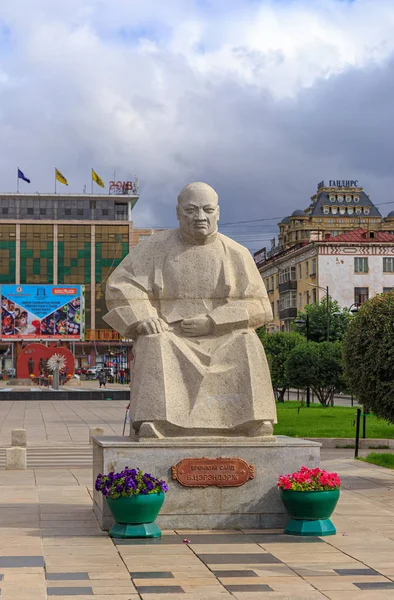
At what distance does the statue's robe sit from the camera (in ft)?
37.0

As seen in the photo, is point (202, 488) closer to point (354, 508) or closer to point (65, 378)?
point (354, 508)

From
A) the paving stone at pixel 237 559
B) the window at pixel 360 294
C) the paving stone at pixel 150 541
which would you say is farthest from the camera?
the window at pixel 360 294

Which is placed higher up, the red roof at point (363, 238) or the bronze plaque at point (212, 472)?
the red roof at point (363, 238)

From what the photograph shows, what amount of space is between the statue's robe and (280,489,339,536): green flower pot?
3.63 feet

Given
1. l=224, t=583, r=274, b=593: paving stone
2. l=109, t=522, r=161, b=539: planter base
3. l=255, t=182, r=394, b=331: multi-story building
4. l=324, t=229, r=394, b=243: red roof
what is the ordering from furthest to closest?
l=324, t=229, r=394, b=243: red roof
l=255, t=182, r=394, b=331: multi-story building
l=109, t=522, r=161, b=539: planter base
l=224, t=583, r=274, b=593: paving stone

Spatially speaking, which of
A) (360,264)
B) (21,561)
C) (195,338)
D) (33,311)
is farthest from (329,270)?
(21,561)

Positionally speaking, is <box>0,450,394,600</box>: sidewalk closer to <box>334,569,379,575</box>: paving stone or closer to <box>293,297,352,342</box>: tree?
<box>334,569,379,575</box>: paving stone

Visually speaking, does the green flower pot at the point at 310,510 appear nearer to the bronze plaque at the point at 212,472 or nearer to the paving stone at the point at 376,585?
the bronze plaque at the point at 212,472

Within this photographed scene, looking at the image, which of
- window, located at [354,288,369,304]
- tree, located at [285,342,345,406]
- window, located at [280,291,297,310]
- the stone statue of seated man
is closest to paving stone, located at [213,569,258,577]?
the stone statue of seated man

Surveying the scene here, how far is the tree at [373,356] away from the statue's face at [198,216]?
7.58 metres

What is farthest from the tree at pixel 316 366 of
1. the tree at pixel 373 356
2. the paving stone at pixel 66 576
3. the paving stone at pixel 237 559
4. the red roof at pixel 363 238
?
the paving stone at pixel 66 576

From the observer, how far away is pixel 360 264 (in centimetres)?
7456

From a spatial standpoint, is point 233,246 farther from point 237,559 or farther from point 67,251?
point 67,251

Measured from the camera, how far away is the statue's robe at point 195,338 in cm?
1127
